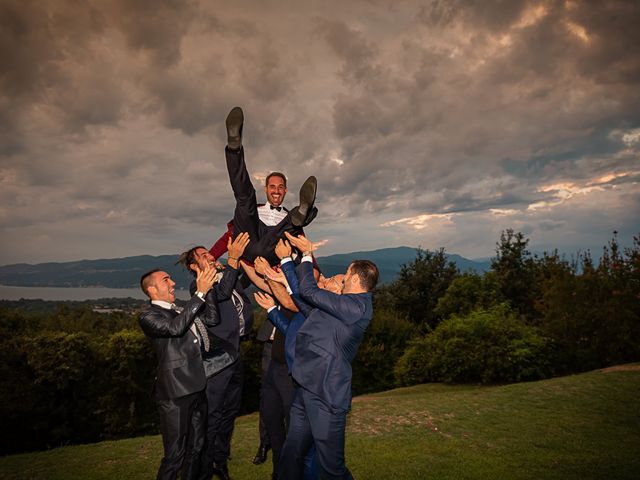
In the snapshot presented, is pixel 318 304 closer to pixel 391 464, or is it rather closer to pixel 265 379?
pixel 265 379

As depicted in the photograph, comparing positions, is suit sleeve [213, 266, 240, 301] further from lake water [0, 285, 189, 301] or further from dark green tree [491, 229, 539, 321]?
lake water [0, 285, 189, 301]

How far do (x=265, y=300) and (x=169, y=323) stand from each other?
1.17 m

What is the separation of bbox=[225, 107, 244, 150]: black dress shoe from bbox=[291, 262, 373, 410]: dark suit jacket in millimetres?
1874

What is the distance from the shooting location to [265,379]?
5031mm

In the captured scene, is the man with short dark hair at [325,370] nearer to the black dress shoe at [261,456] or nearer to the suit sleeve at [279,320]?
the suit sleeve at [279,320]

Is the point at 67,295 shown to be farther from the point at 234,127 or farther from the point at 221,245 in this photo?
the point at 234,127

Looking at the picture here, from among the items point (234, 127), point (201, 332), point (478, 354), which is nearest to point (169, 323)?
point (201, 332)

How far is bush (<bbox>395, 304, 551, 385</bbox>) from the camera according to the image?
56.0 feet

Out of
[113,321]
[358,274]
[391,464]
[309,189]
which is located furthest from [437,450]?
[113,321]

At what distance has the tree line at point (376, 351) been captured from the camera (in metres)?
12.2

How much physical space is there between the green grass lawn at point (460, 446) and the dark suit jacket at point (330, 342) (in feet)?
9.82

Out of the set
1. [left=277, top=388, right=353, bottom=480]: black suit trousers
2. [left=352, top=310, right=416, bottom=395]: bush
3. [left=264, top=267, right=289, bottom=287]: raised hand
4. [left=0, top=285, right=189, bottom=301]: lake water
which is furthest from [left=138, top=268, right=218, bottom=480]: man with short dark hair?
[left=0, top=285, right=189, bottom=301]: lake water

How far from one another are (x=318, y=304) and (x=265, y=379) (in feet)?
7.25

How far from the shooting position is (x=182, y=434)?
11.9 feet
